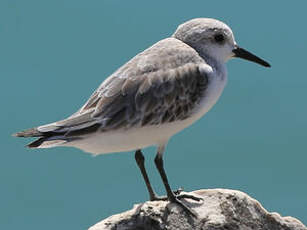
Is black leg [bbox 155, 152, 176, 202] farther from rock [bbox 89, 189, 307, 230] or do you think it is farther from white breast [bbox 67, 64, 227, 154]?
white breast [bbox 67, 64, 227, 154]

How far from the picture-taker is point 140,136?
864cm

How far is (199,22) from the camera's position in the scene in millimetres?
9258

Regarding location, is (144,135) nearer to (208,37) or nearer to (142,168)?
(142,168)

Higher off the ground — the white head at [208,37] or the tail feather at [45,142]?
the white head at [208,37]

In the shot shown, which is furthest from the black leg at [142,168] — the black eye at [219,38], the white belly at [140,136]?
the black eye at [219,38]

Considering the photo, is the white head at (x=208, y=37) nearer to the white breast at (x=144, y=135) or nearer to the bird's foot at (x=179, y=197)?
the white breast at (x=144, y=135)

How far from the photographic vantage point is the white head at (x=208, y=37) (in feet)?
30.2

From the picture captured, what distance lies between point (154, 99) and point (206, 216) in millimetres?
1348

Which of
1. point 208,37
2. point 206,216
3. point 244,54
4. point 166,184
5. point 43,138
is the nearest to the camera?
point 43,138

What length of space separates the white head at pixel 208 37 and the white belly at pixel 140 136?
0.37 metres

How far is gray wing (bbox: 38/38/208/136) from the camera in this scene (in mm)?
8508

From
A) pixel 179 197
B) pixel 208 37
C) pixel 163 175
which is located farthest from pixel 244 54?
pixel 179 197

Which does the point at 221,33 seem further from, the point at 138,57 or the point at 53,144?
the point at 53,144

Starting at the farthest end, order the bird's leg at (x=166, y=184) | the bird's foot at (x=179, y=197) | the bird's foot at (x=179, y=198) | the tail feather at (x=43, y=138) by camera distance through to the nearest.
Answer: the bird's foot at (x=179, y=197)
the bird's leg at (x=166, y=184)
the bird's foot at (x=179, y=198)
the tail feather at (x=43, y=138)
